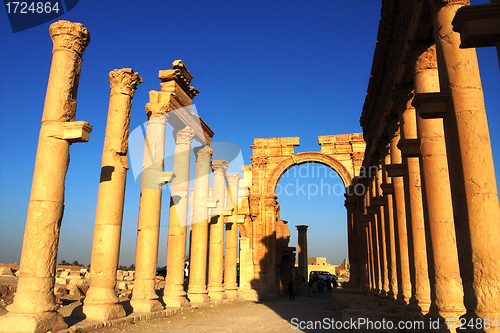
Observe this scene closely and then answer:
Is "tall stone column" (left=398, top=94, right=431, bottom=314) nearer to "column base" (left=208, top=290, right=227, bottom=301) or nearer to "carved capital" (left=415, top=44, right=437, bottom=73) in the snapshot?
"carved capital" (left=415, top=44, right=437, bottom=73)

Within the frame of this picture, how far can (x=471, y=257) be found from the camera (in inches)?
218

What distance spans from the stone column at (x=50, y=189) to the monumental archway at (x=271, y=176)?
74.6 ft

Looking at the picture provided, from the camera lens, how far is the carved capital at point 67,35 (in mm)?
8148

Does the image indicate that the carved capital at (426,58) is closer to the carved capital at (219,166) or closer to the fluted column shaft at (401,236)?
the fluted column shaft at (401,236)

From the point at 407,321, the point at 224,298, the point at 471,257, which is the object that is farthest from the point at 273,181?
the point at 471,257

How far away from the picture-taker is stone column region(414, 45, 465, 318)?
7.83 meters

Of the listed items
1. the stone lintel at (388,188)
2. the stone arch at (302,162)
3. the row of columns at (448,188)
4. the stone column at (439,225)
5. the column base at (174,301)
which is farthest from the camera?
the stone arch at (302,162)

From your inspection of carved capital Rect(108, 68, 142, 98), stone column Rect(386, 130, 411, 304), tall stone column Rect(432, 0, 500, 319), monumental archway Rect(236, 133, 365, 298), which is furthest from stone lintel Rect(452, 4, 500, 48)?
monumental archway Rect(236, 133, 365, 298)

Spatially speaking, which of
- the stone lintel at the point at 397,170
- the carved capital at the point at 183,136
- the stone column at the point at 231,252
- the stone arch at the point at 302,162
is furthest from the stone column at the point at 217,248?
the stone arch at the point at 302,162

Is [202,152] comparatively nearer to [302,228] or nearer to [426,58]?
[426,58]

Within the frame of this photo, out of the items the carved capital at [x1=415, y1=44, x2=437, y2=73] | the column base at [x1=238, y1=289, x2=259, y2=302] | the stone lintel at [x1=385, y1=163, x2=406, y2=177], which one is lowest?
the column base at [x1=238, y1=289, x2=259, y2=302]

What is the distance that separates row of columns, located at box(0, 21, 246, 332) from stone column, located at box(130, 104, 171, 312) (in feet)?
0.09

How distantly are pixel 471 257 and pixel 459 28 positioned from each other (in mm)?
3089

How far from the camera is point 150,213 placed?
1167 centimetres
